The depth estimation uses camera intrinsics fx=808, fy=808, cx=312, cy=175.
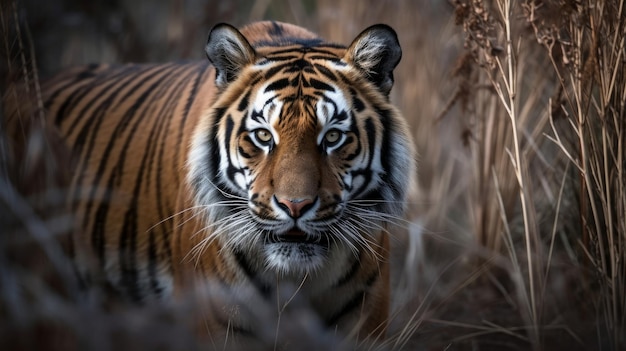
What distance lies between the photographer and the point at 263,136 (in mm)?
2744

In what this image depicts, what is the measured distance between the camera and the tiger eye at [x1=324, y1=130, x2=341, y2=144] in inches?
107

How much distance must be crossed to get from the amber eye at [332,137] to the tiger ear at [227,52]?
44cm

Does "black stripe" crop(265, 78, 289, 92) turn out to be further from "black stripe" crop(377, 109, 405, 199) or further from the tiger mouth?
the tiger mouth

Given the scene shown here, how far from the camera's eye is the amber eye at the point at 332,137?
107 inches

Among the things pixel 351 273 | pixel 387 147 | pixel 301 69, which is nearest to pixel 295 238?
pixel 351 273

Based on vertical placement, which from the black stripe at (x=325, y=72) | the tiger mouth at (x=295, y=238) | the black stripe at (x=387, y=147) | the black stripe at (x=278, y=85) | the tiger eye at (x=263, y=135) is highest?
the black stripe at (x=325, y=72)

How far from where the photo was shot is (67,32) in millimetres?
5078

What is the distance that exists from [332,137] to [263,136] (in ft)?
0.77

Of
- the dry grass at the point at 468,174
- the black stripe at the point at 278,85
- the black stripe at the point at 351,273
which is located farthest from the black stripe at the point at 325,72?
the black stripe at the point at 351,273

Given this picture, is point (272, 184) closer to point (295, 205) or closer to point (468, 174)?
point (295, 205)

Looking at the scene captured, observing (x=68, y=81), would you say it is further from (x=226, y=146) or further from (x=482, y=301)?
(x=482, y=301)

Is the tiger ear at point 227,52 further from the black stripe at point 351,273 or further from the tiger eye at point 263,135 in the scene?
the black stripe at point 351,273

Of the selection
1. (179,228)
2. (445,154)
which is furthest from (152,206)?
(445,154)

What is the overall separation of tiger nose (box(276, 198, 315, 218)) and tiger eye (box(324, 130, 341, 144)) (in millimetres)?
277
